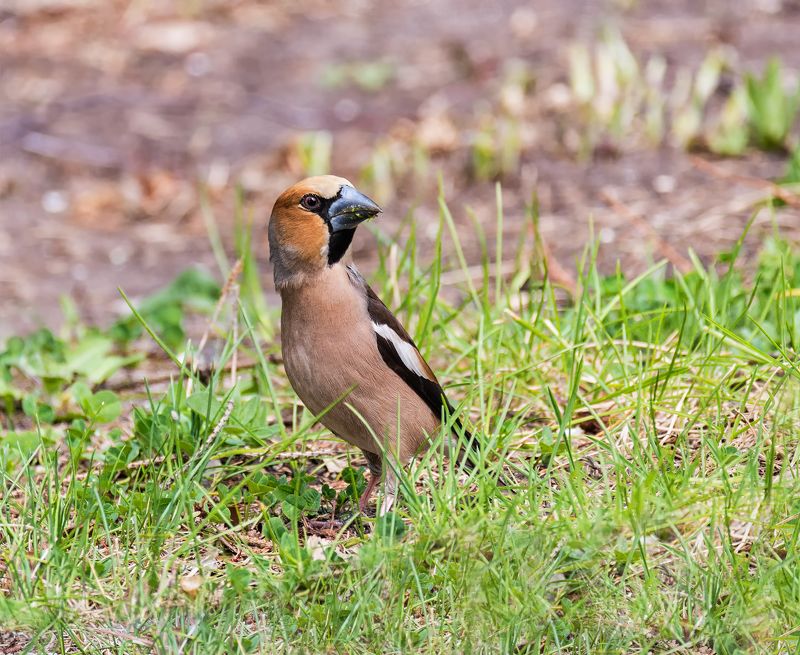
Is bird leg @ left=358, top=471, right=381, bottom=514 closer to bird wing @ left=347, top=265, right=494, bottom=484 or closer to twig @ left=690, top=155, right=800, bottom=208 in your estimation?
bird wing @ left=347, top=265, right=494, bottom=484

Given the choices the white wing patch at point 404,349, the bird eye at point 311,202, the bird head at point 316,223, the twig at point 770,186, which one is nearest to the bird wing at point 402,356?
the white wing patch at point 404,349

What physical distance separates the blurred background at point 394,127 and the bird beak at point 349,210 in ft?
6.47

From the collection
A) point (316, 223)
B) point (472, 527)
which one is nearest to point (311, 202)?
point (316, 223)

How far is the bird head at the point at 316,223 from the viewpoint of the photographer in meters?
3.79

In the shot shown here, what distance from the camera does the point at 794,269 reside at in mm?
5133

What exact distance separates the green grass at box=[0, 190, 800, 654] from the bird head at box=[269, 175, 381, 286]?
0.56 m

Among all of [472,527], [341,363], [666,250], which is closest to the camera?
[472,527]

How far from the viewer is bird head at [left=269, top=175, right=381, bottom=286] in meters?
3.79

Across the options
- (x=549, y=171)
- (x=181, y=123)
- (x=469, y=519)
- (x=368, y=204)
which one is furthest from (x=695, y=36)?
(x=469, y=519)

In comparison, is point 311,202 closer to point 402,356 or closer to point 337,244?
point 337,244

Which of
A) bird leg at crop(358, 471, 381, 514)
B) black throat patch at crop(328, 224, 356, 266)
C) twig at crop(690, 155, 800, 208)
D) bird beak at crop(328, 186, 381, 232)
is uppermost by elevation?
bird beak at crop(328, 186, 381, 232)

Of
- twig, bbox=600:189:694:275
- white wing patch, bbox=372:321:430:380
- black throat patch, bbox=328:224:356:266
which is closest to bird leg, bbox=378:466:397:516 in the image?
white wing patch, bbox=372:321:430:380

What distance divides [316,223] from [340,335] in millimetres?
400

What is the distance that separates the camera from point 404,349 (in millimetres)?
3896
